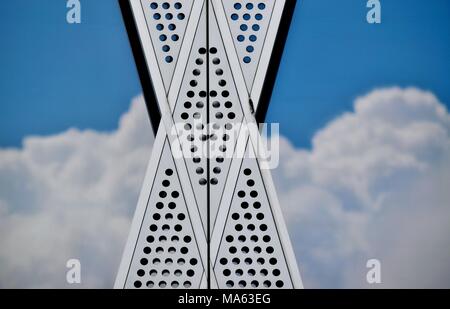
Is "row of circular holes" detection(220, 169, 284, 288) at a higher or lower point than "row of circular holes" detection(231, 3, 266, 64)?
lower

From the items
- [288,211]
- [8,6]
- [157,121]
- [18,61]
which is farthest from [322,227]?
[8,6]

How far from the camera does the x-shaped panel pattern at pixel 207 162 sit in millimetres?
3434

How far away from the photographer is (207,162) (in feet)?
11.7

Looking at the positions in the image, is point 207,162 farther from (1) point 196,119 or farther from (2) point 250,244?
(2) point 250,244

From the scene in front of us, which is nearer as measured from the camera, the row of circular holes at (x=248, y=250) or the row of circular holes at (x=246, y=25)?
the row of circular holes at (x=248, y=250)

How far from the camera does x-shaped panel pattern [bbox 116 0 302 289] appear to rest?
11.3 ft

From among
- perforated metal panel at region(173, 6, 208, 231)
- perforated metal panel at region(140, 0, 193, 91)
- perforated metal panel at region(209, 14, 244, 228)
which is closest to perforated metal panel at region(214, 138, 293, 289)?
perforated metal panel at region(209, 14, 244, 228)

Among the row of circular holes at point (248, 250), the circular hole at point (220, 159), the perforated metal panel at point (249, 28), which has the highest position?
the perforated metal panel at point (249, 28)

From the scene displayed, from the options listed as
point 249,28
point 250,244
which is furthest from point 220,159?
point 249,28

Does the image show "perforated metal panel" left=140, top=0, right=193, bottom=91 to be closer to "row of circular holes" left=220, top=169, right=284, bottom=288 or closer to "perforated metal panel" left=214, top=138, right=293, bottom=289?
"perforated metal panel" left=214, top=138, right=293, bottom=289

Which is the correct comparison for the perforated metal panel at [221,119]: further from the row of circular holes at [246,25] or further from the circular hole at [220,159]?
the row of circular holes at [246,25]

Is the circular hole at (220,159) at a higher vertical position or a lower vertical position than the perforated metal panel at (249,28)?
lower

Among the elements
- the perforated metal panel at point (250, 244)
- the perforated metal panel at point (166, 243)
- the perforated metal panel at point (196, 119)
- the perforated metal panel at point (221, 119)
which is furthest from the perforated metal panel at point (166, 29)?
the perforated metal panel at point (250, 244)

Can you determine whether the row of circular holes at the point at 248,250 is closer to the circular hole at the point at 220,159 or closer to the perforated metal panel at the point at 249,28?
the circular hole at the point at 220,159
